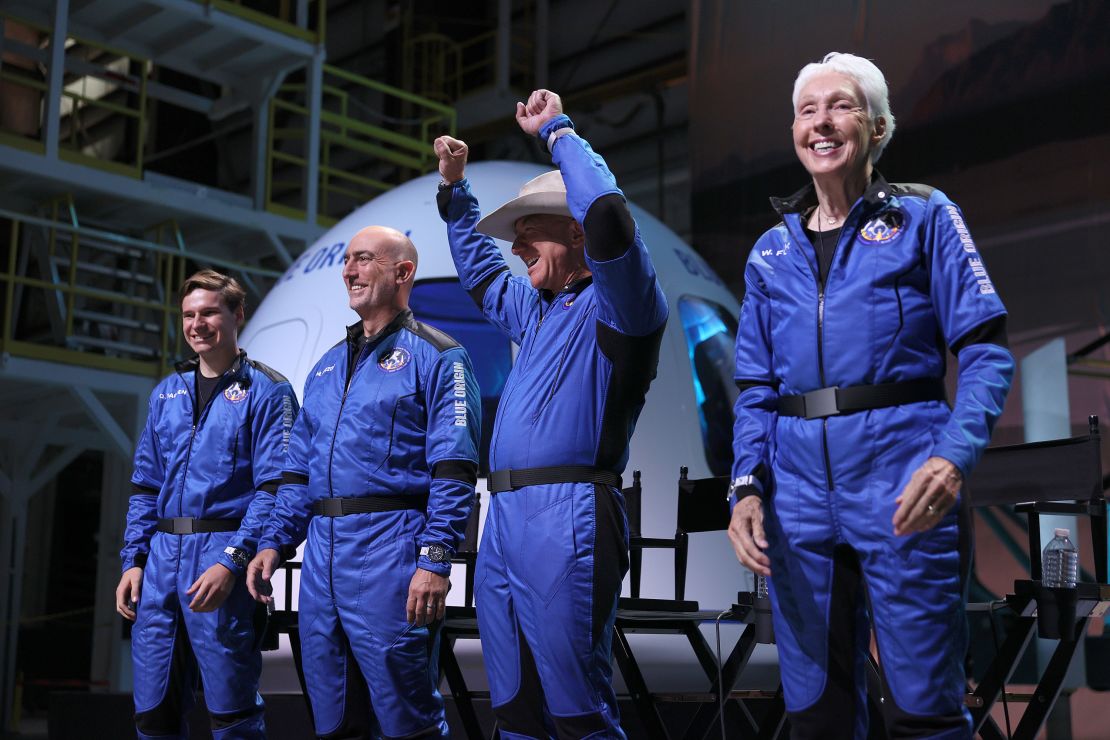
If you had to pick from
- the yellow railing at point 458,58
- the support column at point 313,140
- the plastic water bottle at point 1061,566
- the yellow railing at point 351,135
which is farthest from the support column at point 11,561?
the plastic water bottle at point 1061,566

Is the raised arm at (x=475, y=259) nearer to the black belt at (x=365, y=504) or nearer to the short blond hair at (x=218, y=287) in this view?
the black belt at (x=365, y=504)

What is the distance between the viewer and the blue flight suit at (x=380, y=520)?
3.62 meters

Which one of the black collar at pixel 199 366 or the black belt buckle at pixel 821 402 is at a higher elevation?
the black collar at pixel 199 366

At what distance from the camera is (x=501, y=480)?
3184 mm

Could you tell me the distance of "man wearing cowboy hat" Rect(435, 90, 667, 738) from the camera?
117 inches

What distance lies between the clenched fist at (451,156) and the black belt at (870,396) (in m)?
1.73

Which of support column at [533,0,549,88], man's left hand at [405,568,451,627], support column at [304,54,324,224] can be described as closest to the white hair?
man's left hand at [405,568,451,627]

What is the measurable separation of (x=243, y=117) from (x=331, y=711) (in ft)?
57.5

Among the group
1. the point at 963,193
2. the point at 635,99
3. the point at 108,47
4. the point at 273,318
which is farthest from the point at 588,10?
the point at 273,318

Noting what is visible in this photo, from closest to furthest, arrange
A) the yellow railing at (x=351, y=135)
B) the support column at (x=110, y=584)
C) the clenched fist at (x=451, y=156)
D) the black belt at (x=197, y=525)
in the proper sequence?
1. the clenched fist at (x=451, y=156)
2. the black belt at (x=197, y=525)
3. the support column at (x=110, y=584)
4. the yellow railing at (x=351, y=135)

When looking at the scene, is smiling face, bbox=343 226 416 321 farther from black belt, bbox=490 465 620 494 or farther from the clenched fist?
black belt, bbox=490 465 620 494

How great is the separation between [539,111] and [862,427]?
1308 millimetres

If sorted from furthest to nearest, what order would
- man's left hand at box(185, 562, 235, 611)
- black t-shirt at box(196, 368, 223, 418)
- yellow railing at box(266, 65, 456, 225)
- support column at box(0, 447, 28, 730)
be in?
yellow railing at box(266, 65, 456, 225) → support column at box(0, 447, 28, 730) → black t-shirt at box(196, 368, 223, 418) → man's left hand at box(185, 562, 235, 611)

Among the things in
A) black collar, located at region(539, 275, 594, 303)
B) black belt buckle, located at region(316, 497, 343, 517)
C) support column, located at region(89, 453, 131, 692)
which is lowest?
support column, located at region(89, 453, 131, 692)
